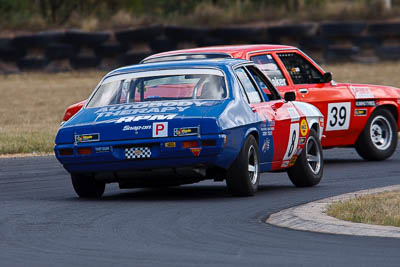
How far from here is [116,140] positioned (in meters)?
10.8

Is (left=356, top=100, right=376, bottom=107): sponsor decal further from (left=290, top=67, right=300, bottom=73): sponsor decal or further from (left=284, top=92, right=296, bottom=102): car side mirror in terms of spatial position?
(left=284, top=92, right=296, bottom=102): car side mirror

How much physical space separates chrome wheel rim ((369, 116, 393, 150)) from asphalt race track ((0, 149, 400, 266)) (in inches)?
99.2

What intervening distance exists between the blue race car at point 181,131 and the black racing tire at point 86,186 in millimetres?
12

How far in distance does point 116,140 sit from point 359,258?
155 inches

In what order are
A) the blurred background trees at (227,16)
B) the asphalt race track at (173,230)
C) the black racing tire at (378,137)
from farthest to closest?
the blurred background trees at (227,16), the black racing tire at (378,137), the asphalt race track at (173,230)

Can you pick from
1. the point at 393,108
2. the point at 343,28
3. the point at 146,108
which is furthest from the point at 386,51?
the point at 146,108

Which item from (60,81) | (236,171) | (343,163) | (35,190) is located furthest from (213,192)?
(60,81)

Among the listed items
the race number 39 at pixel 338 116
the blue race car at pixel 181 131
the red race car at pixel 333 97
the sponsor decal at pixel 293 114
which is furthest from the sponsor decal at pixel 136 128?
the race number 39 at pixel 338 116

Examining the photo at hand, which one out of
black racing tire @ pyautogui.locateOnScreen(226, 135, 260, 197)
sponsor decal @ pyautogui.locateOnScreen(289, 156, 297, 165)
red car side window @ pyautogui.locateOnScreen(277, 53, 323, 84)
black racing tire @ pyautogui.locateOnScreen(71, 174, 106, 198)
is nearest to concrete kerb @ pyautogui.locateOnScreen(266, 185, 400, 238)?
black racing tire @ pyautogui.locateOnScreen(226, 135, 260, 197)

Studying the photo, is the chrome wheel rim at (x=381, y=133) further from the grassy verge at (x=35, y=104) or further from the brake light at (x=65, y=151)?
the brake light at (x=65, y=151)

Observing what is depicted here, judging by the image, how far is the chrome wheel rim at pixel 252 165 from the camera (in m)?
11.2

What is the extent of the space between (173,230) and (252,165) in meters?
2.66

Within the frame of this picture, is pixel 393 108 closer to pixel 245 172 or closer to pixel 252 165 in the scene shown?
pixel 252 165

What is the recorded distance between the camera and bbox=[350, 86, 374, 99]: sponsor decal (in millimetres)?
15617
